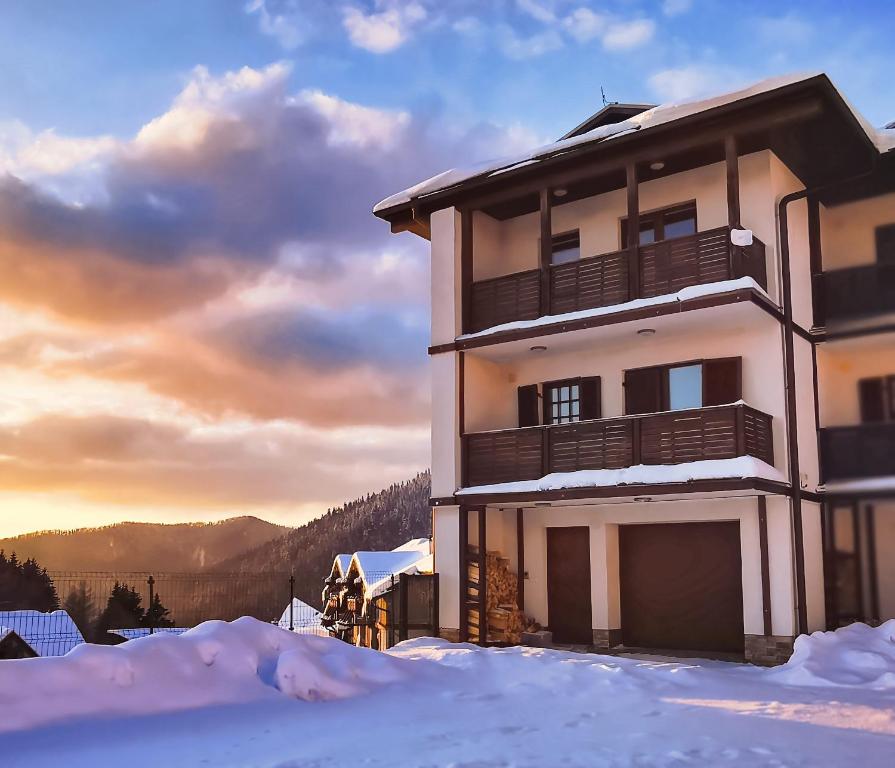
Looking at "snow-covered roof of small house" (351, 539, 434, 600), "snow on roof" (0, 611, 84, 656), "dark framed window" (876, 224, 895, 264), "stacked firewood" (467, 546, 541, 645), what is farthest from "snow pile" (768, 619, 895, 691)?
"snow on roof" (0, 611, 84, 656)

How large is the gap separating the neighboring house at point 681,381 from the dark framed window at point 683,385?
0.04 meters

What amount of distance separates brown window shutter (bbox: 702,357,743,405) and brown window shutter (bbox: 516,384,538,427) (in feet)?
12.3

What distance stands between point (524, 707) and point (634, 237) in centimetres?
926

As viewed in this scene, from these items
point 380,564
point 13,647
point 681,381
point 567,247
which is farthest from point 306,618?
point 681,381

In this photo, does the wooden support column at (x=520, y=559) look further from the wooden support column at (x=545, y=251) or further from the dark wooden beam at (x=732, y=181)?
the dark wooden beam at (x=732, y=181)

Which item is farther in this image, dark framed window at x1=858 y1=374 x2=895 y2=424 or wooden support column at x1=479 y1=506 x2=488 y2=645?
wooden support column at x1=479 y1=506 x2=488 y2=645

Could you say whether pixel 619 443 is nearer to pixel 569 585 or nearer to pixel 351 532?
pixel 569 585

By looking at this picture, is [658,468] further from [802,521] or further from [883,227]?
[883,227]

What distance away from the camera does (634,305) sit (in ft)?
54.9

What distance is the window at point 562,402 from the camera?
19.0 m

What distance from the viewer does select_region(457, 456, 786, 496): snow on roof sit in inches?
591

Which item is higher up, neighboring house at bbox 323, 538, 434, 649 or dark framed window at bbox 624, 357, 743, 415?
dark framed window at bbox 624, 357, 743, 415

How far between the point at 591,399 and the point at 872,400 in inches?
210

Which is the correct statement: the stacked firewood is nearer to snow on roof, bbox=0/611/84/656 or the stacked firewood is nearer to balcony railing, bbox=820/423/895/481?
balcony railing, bbox=820/423/895/481
